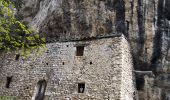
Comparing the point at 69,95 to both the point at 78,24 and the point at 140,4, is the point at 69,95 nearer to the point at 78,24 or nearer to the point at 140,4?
the point at 78,24

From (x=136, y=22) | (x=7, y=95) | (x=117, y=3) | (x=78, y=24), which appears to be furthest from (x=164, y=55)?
(x=7, y=95)

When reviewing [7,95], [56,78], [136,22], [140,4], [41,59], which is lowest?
[7,95]

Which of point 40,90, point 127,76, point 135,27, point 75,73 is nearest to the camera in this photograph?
point 127,76

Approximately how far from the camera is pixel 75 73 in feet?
46.2

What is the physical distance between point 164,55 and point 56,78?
24.1 feet

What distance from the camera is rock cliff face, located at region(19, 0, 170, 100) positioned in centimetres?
1476

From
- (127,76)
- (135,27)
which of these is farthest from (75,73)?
(135,27)

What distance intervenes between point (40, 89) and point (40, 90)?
0.07m

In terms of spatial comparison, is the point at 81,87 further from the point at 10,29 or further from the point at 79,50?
the point at 10,29

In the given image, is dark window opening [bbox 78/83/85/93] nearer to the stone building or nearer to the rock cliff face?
the stone building

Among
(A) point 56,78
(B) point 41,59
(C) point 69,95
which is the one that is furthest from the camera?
(B) point 41,59

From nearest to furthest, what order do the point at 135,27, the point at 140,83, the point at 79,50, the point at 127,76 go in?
the point at 127,76
the point at 79,50
the point at 140,83
the point at 135,27

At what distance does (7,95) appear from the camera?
1534 cm

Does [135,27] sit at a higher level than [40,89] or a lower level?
higher
